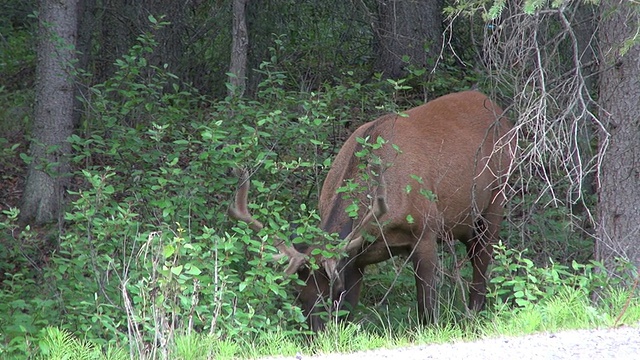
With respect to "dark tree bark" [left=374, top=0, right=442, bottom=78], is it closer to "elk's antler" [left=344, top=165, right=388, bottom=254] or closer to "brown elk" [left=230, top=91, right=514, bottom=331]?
"brown elk" [left=230, top=91, right=514, bottom=331]

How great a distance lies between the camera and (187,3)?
14969mm

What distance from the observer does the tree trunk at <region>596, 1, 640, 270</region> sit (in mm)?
8266

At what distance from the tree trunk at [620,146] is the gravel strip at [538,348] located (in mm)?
1951

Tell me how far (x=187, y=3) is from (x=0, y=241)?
5639mm

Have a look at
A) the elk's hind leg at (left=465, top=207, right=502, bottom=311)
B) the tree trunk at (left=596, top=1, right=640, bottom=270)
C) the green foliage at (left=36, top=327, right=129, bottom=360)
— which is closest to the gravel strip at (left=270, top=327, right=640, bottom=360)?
the green foliage at (left=36, top=327, right=129, bottom=360)

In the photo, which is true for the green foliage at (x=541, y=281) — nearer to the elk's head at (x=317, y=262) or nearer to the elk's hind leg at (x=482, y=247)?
the elk's head at (x=317, y=262)

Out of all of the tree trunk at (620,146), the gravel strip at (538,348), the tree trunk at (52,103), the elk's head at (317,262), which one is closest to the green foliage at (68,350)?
the gravel strip at (538,348)

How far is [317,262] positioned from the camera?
28.1ft

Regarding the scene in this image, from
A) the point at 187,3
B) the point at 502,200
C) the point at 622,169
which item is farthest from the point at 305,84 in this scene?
the point at 622,169

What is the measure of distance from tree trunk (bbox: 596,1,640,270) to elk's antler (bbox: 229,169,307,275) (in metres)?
2.65

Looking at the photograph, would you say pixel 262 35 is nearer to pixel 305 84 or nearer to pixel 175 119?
pixel 305 84

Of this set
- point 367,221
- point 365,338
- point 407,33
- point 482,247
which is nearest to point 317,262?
point 367,221

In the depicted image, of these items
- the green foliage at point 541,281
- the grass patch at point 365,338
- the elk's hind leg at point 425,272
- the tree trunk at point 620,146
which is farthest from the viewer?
the elk's hind leg at point 425,272

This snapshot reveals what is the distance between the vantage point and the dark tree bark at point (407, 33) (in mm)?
14234
